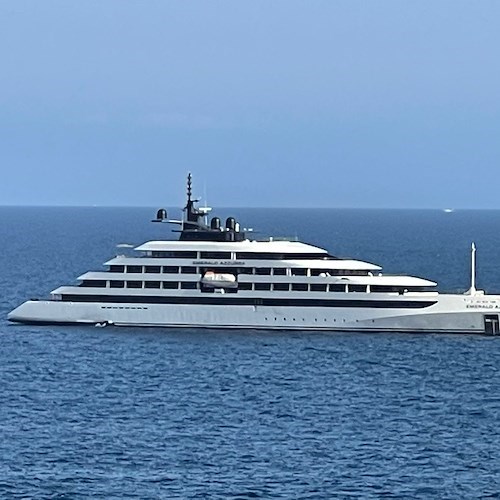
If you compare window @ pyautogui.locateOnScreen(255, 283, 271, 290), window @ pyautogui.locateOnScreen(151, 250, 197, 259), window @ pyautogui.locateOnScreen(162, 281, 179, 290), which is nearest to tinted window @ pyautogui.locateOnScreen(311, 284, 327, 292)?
window @ pyautogui.locateOnScreen(255, 283, 271, 290)

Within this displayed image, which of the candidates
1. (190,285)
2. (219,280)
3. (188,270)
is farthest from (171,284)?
(219,280)

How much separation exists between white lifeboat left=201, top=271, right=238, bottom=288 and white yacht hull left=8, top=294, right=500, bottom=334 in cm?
120

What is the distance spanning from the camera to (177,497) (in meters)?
44.9

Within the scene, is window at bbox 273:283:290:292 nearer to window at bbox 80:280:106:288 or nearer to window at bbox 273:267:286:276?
window at bbox 273:267:286:276

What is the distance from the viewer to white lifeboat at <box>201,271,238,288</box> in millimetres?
82750

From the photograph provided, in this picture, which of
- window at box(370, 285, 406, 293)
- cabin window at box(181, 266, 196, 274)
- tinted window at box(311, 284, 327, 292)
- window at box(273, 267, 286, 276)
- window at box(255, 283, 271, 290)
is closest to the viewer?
window at box(370, 285, 406, 293)

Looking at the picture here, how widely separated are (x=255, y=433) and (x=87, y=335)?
27564mm

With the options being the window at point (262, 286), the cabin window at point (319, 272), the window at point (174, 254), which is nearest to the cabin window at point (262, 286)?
the window at point (262, 286)

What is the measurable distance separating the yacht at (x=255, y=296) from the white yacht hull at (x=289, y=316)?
0.18 ft

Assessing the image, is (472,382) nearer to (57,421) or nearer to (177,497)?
(57,421)

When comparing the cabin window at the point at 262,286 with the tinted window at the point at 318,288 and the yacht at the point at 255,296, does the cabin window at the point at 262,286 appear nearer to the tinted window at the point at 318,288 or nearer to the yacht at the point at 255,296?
the yacht at the point at 255,296

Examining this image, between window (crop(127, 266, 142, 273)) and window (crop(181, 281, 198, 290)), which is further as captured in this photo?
window (crop(127, 266, 142, 273))

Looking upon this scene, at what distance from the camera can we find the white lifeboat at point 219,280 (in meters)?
82.8

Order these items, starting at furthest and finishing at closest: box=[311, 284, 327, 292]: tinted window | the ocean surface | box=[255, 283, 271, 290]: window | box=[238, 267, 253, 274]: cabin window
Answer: box=[238, 267, 253, 274]: cabin window < box=[255, 283, 271, 290]: window < box=[311, 284, 327, 292]: tinted window < the ocean surface
